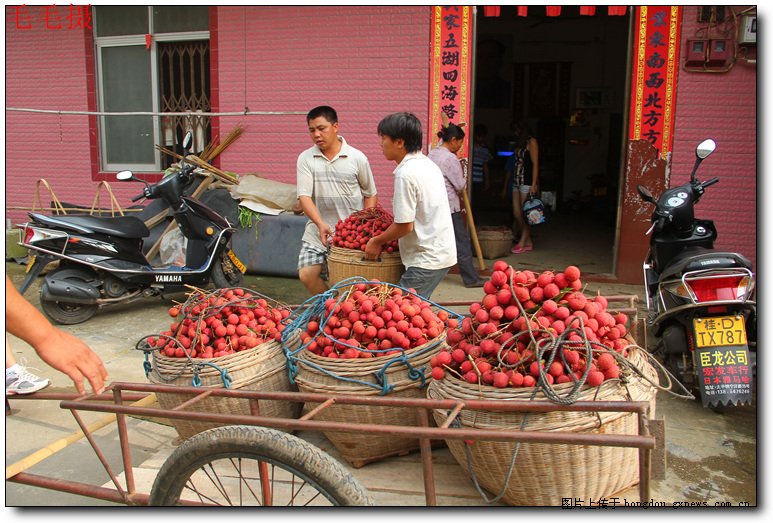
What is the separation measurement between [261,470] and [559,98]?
12.3m

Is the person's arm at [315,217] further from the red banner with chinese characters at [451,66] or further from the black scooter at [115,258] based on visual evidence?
the red banner with chinese characters at [451,66]

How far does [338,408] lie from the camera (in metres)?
2.60

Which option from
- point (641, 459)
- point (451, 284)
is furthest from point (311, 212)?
point (641, 459)

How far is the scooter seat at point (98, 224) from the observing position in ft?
17.7

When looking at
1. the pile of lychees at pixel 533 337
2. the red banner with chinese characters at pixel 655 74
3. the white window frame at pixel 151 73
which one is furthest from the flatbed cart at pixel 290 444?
the white window frame at pixel 151 73

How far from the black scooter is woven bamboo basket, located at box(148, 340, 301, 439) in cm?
295

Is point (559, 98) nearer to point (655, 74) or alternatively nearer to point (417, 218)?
point (655, 74)

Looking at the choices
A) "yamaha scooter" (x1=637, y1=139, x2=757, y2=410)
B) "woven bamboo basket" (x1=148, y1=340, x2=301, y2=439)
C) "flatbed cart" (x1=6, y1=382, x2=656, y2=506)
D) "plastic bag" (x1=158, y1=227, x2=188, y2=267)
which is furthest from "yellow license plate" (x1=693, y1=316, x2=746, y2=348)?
"plastic bag" (x1=158, y1=227, x2=188, y2=267)

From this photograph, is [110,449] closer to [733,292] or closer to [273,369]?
[273,369]

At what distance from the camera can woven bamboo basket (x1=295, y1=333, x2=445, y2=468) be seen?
99.9 inches

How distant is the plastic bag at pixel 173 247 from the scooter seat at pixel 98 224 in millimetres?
1032

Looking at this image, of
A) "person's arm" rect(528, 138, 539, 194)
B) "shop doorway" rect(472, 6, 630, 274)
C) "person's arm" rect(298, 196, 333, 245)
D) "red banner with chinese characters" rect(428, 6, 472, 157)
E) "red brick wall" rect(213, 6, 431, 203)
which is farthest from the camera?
"shop doorway" rect(472, 6, 630, 274)

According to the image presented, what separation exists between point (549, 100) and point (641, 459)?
1229 cm

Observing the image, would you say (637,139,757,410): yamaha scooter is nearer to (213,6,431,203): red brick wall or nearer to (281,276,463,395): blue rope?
(281,276,463,395): blue rope
